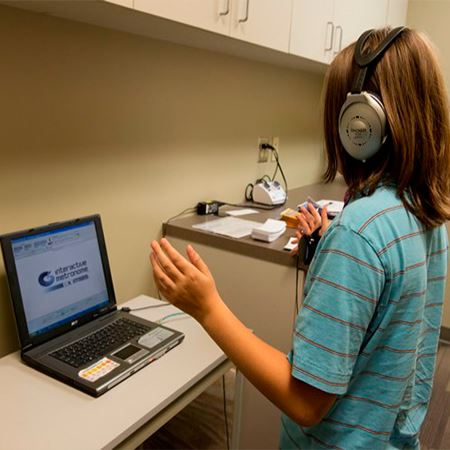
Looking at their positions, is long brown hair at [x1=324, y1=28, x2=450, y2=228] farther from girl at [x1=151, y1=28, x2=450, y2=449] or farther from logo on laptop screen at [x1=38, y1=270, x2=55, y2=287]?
logo on laptop screen at [x1=38, y1=270, x2=55, y2=287]

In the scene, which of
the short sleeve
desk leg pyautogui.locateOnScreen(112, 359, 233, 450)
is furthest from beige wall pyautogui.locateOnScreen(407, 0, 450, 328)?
the short sleeve

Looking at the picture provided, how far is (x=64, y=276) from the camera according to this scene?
1.15 m

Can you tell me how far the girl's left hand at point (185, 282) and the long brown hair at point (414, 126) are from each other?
282 millimetres

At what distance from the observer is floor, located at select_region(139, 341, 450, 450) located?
1732 millimetres

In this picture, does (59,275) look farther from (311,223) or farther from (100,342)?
(311,223)

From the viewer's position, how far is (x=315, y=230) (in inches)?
52.2

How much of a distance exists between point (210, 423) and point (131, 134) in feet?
3.97

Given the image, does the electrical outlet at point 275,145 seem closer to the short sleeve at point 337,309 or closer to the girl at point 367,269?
the girl at point 367,269

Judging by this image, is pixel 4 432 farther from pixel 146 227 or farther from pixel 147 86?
pixel 147 86

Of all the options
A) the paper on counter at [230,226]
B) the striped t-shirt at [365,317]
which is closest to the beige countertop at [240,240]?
the paper on counter at [230,226]

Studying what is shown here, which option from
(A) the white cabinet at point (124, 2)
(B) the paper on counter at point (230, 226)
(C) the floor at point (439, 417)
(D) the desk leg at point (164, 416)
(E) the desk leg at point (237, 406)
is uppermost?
(A) the white cabinet at point (124, 2)

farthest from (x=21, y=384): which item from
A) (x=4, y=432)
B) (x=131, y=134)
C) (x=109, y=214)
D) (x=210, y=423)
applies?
(x=210, y=423)

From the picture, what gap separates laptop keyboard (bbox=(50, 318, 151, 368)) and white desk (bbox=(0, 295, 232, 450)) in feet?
0.21

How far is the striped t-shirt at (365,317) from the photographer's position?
0.59 meters
